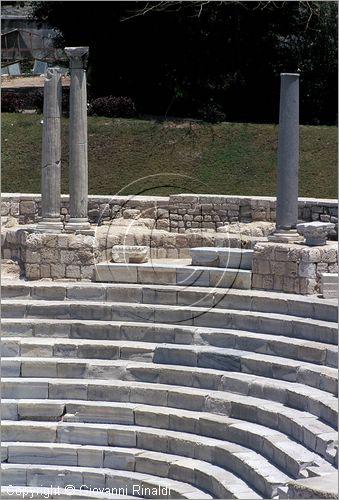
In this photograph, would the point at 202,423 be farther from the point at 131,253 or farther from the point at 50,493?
the point at 131,253

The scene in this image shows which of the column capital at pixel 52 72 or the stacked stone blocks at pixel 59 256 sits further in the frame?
the column capital at pixel 52 72

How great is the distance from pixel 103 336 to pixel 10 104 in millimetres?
15866

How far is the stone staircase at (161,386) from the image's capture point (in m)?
18.2

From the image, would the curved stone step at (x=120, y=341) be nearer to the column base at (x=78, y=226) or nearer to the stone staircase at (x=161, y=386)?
the stone staircase at (x=161, y=386)

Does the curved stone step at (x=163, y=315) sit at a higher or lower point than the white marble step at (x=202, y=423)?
higher

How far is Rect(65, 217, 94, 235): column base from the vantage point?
76.3 ft

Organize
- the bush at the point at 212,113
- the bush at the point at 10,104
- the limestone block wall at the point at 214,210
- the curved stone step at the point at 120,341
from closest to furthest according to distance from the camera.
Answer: the curved stone step at the point at 120,341 < the limestone block wall at the point at 214,210 < the bush at the point at 212,113 < the bush at the point at 10,104

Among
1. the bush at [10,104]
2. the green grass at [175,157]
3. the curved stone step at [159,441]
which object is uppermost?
the bush at [10,104]

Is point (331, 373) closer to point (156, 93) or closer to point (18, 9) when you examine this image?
point (156, 93)

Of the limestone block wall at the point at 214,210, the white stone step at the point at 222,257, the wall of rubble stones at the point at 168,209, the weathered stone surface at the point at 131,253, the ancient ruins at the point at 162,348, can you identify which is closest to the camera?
the ancient ruins at the point at 162,348

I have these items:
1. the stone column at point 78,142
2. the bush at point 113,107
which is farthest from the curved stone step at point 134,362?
the bush at point 113,107

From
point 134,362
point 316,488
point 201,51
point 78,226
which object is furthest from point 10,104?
point 316,488

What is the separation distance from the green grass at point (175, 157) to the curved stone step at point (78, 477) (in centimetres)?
1177

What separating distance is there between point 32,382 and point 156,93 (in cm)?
1755
